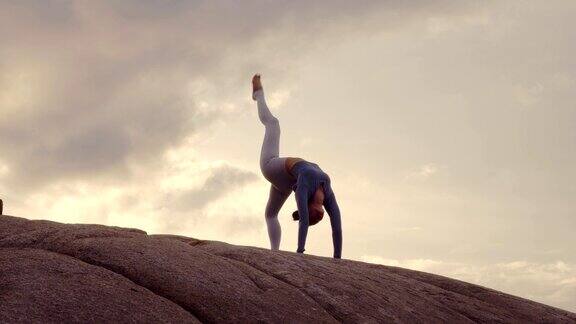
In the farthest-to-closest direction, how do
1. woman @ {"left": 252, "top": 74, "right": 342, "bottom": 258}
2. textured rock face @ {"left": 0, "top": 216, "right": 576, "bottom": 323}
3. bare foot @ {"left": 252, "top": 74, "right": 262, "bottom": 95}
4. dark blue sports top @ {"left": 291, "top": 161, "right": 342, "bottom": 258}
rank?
bare foot @ {"left": 252, "top": 74, "right": 262, "bottom": 95} → woman @ {"left": 252, "top": 74, "right": 342, "bottom": 258} → dark blue sports top @ {"left": 291, "top": 161, "right": 342, "bottom": 258} → textured rock face @ {"left": 0, "top": 216, "right": 576, "bottom": 323}

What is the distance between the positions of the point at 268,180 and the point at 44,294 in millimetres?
8429

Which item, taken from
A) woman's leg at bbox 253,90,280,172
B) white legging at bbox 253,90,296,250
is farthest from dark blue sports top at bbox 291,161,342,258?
woman's leg at bbox 253,90,280,172

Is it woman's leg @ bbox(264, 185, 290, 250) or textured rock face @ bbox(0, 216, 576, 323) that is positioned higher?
woman's leg @ bbox(264, 185, 290, 250)

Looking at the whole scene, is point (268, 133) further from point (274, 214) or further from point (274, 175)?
point (274, 214)

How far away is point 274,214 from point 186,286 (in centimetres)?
763

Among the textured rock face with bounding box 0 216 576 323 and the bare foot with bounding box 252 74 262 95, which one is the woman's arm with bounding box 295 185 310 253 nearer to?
the textured rock face with bounding box 0 216 576 323

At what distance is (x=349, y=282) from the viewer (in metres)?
10.8

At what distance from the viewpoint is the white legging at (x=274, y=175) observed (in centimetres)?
1556

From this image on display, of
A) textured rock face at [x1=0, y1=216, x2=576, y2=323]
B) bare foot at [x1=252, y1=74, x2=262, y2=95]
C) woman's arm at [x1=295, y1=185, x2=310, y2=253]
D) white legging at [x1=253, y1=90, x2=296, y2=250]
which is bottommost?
textured rock face at [x1=0, y1=216, x2=576, y2=323]

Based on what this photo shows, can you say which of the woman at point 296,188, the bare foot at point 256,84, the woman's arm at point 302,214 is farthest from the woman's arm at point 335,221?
the bare foot at point 256,84

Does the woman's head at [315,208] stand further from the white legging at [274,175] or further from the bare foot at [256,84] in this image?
the bare foot at [256,84]

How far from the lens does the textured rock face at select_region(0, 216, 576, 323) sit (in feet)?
26.5

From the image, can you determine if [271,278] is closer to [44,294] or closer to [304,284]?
[304,284]

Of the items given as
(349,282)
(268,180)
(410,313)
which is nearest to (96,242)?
(349,282)
